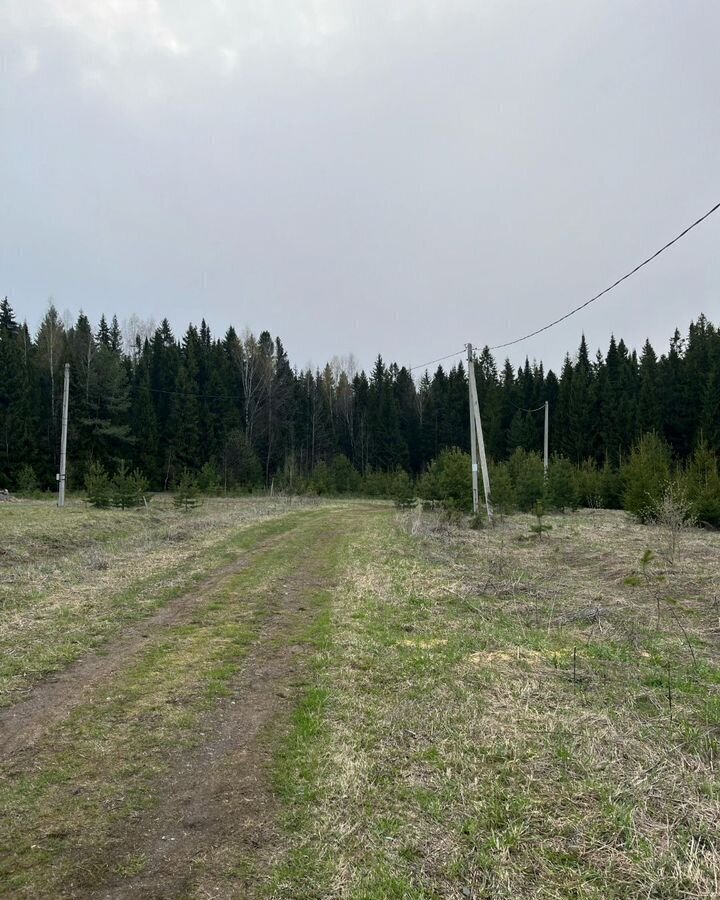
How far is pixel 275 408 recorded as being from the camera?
2608 inches

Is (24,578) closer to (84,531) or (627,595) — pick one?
(84,531)

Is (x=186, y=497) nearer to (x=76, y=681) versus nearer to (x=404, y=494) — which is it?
(x=404, y=494)

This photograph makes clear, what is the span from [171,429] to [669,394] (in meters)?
49.2

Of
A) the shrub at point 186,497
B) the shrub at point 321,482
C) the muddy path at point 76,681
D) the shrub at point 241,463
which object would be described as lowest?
the muddy path at point 76,681

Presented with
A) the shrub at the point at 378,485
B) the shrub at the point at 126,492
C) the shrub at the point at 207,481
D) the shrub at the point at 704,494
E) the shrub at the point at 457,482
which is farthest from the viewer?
the shrub at the point at 378,485

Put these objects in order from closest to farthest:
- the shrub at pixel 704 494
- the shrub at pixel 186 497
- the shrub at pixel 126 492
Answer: the shrub at pixel 704 494, the shrub at pixel 126 492, the shrub at pixel 186 497

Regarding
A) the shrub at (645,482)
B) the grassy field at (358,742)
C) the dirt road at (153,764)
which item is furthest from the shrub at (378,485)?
the dirt road at (153,764)

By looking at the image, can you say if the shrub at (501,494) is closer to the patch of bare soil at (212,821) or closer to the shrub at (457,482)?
the shrub at (457,482)

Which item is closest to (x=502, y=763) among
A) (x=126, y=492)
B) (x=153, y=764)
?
(x=153, y=764)

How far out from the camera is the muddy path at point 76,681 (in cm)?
454

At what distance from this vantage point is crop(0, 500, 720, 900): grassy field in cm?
295

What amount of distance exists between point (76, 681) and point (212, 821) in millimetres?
3023

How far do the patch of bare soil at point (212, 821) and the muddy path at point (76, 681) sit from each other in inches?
50.1

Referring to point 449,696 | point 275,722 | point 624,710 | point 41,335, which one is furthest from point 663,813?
point 41,335
